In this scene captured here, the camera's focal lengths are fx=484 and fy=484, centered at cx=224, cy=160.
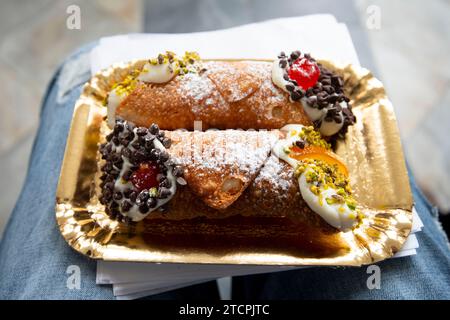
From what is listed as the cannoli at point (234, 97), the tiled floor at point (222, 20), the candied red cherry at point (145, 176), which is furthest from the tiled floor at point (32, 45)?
the candied red cherry at point (145, 176)

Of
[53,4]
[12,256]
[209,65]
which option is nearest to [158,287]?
[12,256]

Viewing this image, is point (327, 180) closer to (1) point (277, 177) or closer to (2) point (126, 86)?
(1) point (277, 177)

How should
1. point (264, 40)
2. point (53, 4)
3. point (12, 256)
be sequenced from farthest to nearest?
point (53, 4), point (264, 40), point (12, 256)

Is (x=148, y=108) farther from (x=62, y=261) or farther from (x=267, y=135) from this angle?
(x=62, y=261)

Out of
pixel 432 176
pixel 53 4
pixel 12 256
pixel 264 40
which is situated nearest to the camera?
pixel 12 256

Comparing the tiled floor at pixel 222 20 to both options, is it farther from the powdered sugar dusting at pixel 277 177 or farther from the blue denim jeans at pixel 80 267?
the powdered sugar dusting at pixel 277 177

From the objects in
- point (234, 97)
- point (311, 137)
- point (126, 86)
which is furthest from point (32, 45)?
point (311, 137)

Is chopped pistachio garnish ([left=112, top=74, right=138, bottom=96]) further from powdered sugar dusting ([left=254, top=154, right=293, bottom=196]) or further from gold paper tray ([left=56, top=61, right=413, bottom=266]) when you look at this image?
powdered sugar dusting ([left=254, top=154, right=293, bottom=196])

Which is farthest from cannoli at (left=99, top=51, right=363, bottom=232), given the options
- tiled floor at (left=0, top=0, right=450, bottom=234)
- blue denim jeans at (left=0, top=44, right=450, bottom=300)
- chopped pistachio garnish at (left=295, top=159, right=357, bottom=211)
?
tiled floor at (left=0, top=0, right=450, bottom=234)
